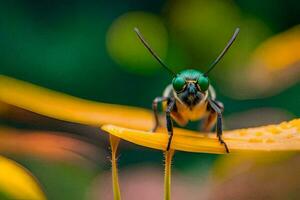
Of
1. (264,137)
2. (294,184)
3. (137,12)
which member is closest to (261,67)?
(137,12)

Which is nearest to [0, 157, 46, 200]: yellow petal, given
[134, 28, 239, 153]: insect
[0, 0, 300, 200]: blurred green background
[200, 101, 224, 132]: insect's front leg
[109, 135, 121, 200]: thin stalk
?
[109, 135, 121, 200]: thin stalk

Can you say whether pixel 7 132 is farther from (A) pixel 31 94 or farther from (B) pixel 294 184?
(B) pixel 294 184

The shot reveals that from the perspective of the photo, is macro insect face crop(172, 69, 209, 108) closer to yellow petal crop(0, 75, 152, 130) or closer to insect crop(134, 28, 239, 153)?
insect crop(134, 28, 239, 153)

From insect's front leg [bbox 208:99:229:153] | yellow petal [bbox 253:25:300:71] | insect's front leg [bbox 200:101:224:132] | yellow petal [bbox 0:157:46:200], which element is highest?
yellow petal [bbox 253:25:300:71]

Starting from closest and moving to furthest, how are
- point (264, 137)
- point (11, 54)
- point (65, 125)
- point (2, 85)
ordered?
point (264, 137), point (2, 85), point (65, 125), point (11, 54)

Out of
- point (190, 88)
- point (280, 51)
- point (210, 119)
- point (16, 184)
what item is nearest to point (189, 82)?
point (190, 88)

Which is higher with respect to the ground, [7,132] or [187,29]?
[187,29]

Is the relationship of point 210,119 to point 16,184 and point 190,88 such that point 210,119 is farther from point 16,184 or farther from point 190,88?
point 16,184

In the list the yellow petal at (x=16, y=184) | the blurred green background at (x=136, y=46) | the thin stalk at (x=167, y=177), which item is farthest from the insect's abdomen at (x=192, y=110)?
the blurred green background at (x=136, y=46)
